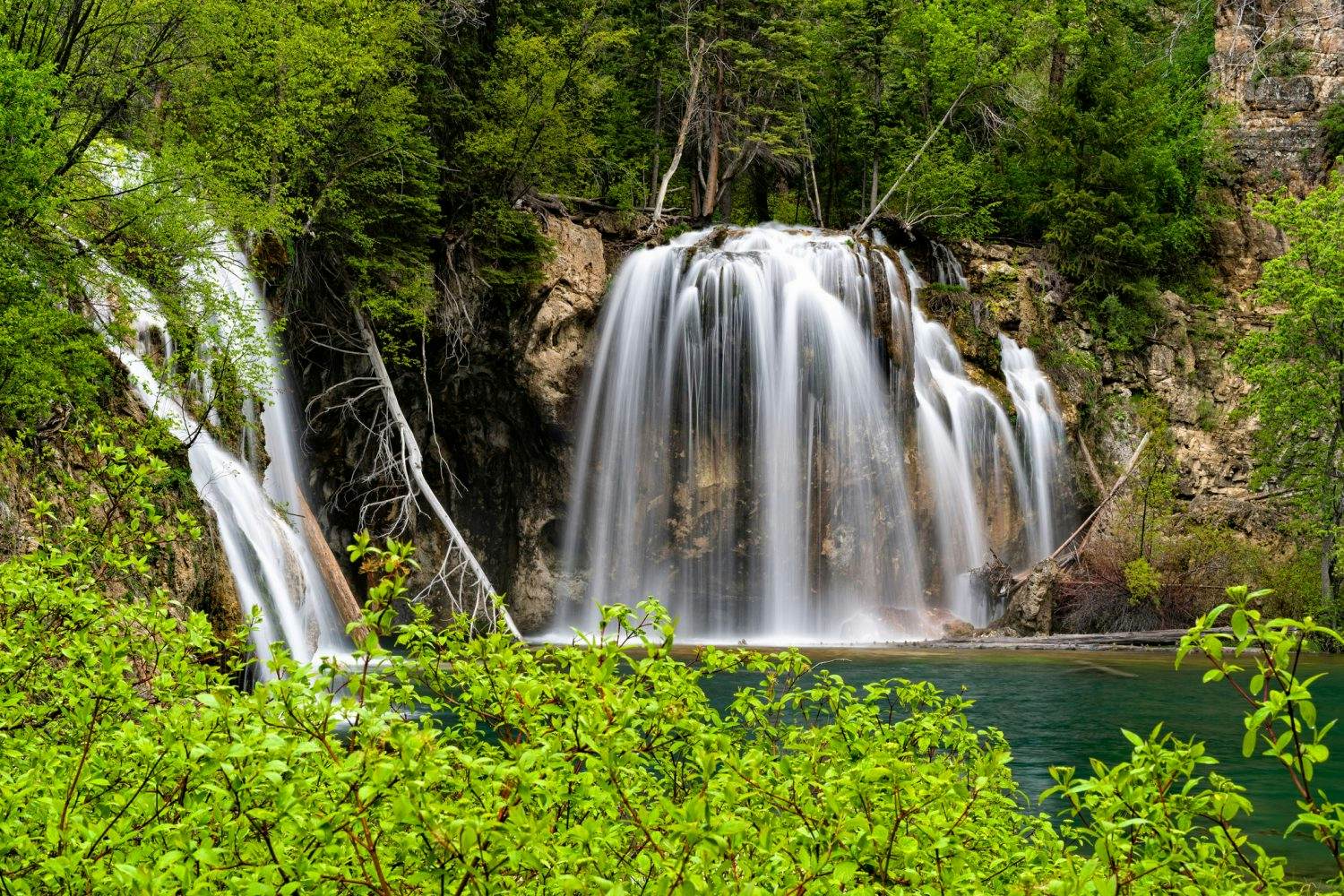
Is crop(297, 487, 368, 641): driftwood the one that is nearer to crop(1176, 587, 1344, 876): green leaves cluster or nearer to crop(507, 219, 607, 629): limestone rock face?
crop(507, 219, 607, 629): limestone rock face

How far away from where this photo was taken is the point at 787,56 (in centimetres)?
3088

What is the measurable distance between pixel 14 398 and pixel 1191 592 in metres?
23.9

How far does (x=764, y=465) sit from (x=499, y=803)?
73.2 ft

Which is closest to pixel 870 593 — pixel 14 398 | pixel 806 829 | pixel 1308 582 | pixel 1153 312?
pixel 1308 582

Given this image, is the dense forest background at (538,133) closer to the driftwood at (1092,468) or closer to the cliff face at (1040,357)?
the cliff face at (1040,357)

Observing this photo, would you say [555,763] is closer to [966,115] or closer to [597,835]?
[597,835]

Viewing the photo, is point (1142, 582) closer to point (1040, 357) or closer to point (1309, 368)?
point (1309, 368)

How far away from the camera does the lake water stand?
10.1 m

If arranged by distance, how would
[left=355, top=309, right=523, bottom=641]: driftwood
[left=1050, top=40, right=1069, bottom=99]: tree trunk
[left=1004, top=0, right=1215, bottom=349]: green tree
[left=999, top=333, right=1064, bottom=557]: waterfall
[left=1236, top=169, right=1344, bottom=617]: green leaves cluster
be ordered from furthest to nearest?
[left=1050, top=40, right=1069, bottom=99]: tree trunk → [left=1004, top=0, right=1215, bottom=349]: green tree → [left=999, top=333, right=1064, bottom=557]: waterfall → [left=1236, top=169, right=1344, bottom=617]: green leaves cluster → [left=355, top=309, right=523, bottom=641]: driftwood

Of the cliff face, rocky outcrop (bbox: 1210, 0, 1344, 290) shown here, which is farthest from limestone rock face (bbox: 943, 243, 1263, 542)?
rocky outcrop (bbox: 1210, 0, 1344, 290)

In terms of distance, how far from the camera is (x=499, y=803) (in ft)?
8.16

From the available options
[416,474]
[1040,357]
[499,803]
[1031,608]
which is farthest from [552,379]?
[499,803]

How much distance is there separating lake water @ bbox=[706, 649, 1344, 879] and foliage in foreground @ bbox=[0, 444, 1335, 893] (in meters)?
4.65

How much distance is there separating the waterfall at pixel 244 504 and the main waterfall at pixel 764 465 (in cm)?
989
